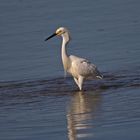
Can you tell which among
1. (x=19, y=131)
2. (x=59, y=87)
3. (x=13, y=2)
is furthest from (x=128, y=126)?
(x=13, y=2)

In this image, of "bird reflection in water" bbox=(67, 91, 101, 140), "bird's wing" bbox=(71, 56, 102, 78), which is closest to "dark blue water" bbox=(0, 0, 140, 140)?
"bird reflection in water" bbox=(67, 91, 101, 140)

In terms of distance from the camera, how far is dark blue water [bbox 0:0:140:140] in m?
13.2

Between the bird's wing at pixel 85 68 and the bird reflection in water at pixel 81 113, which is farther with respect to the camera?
the bird's wing at pixel 85 68

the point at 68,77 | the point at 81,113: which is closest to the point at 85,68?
the point at 68,77

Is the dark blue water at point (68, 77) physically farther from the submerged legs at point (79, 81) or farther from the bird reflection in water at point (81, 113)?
the submerged legs at point (79, 81)

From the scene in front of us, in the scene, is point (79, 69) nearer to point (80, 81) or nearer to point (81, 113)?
point (80, 81)

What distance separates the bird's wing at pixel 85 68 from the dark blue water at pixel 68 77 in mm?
311

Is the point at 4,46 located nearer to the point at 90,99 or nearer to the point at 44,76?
the point at 44,76

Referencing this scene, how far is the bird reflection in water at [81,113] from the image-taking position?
1269 centimetres

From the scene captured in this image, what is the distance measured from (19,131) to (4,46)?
821 centimetres

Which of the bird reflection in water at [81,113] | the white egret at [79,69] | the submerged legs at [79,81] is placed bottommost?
the bird reflection in water at [81,113]

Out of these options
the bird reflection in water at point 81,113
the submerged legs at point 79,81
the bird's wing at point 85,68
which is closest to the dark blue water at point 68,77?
the bird reflection in water at point 81,113

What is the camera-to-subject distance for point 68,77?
62.7 ft

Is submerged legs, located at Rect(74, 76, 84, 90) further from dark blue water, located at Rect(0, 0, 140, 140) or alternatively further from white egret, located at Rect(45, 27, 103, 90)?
dark blue water, located at Rect(0, 0, 140, 140)
